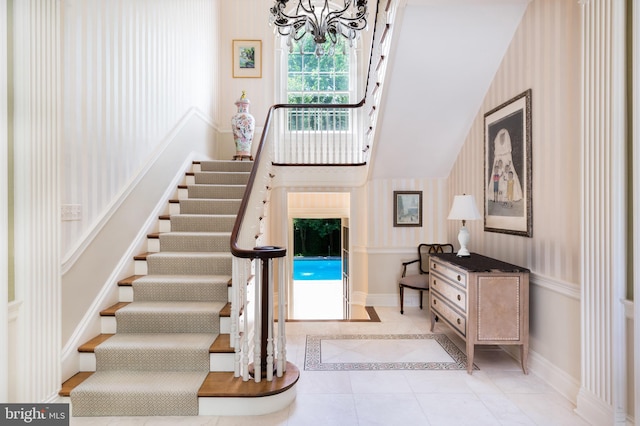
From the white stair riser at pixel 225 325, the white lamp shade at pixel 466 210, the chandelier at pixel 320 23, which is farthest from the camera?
the white lamp shade at pixel 466 210

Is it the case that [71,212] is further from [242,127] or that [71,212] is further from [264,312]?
[242,127]

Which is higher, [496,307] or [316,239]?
[496,307]

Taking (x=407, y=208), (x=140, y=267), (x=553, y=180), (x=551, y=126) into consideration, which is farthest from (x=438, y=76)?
A: (x=140, y=267)

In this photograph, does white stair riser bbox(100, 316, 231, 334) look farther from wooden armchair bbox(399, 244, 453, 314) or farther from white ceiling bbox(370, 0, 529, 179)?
white ceiling bbox(370, 0, 529, 179)

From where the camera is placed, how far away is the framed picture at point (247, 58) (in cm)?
684

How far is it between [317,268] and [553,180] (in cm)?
1226

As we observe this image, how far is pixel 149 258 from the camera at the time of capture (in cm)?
377

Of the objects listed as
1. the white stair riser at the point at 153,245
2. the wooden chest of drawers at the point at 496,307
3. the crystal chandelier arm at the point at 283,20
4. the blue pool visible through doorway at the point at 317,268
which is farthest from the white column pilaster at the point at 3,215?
the blue pool visible through doorway at the point at 317,268

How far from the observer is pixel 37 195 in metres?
2.41

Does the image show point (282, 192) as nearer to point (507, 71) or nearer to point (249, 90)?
point (249, 90)

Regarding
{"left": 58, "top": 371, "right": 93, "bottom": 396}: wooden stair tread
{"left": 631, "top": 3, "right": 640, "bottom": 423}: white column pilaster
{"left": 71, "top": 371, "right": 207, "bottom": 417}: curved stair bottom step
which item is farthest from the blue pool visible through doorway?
{"left": 631, "top": 3, "right": 640, "bottom": 423}: white column pilaster

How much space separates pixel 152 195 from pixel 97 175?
3.47 feet

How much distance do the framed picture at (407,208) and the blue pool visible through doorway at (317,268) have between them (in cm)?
812

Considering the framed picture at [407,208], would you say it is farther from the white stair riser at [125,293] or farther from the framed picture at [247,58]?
the white stair riser at [125,293]
